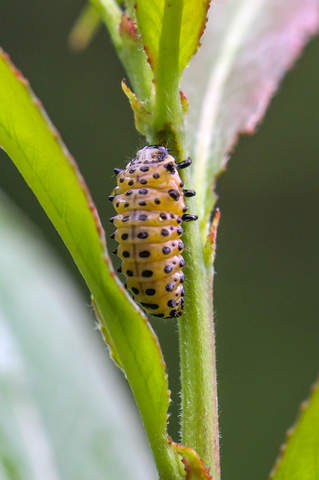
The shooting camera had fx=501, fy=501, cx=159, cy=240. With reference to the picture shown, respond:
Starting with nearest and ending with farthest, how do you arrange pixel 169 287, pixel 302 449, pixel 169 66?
pixel 302 449 < pixel 169 66 < pixel 169 287

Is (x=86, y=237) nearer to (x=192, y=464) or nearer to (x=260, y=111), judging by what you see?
(x=192, y=464)

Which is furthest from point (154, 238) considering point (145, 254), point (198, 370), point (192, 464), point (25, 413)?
point (25, 413)

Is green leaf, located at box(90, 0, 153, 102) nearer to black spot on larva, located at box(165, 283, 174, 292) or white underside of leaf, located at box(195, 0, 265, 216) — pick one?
white underside of leaf, located at box(195, 0, 265, 216)

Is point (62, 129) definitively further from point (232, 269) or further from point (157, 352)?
point (157, 352)

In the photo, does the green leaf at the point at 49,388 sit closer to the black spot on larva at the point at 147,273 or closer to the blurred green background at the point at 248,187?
the black spot on larva at the point at 147,273

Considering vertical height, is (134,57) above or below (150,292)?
above

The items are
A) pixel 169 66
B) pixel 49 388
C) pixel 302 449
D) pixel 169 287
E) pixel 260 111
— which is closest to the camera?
pixel 302 449

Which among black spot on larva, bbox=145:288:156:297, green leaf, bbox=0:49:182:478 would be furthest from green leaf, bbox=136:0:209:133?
black spot on larva, bbox=145:288:156:297
